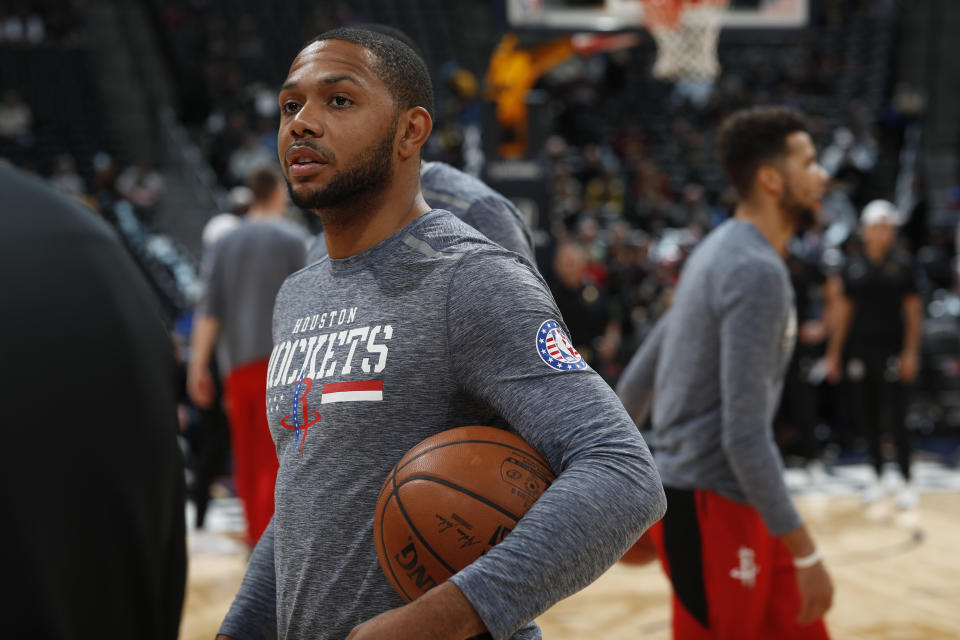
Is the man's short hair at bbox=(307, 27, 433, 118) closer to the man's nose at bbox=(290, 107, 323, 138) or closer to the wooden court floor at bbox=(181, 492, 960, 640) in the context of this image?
the man's nose at bbox=(290, 107, 323, 138)

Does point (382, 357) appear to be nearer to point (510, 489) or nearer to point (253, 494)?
point (510, 489)

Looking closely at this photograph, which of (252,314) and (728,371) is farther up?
(728,371)

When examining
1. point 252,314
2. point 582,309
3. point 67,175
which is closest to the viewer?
point 252,314

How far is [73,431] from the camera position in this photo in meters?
0.86

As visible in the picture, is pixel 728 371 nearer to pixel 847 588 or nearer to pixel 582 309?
pixel 847 588

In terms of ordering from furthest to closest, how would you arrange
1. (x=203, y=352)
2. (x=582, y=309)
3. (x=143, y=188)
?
(x=143, y=188) < (x=582, y=309) < (x=203, y=352)

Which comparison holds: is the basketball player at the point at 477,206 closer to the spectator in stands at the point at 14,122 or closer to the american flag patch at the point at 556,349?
the american flag patch at the point at 556,349

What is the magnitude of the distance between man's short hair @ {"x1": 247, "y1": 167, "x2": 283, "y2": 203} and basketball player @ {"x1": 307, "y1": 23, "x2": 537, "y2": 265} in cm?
241

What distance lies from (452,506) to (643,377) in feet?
5.76

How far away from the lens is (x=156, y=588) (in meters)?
0.92

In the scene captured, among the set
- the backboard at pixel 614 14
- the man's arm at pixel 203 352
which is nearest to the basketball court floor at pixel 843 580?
the man's arm at pixel 203 352

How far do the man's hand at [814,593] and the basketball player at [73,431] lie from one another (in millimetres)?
1842

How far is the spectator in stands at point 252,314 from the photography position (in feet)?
15.1

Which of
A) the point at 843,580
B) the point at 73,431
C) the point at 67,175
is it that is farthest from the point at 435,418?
the point at 67,175
